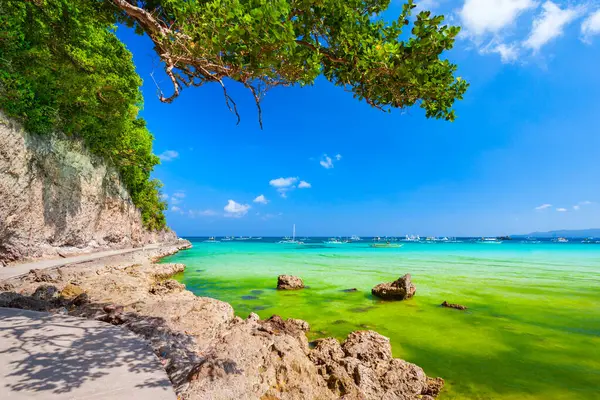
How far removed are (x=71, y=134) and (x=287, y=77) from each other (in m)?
22.1

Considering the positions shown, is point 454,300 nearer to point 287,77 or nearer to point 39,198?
point 287,77

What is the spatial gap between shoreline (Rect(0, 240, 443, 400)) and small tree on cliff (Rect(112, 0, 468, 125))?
14.0 ft

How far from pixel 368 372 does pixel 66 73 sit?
20.1m

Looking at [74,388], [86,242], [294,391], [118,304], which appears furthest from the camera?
[86,242]

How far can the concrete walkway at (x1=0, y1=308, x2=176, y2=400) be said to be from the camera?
127 inches

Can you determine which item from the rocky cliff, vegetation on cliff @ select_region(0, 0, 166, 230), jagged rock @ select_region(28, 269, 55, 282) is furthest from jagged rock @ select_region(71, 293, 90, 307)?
the rocky cliff

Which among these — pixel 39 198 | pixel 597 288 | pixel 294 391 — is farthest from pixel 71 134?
pixel 597 288

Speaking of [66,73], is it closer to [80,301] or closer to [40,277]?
[40,277]

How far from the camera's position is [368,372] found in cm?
494

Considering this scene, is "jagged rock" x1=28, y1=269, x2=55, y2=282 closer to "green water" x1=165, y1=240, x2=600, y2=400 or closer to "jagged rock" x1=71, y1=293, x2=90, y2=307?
"jagged rock" x1=71, y1=293, x2=90, y2=307

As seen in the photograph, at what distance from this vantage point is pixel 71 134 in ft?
64.1

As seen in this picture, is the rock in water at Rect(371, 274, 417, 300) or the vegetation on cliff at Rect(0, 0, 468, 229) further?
the rock in water at Rect(371, 274, 417, 300)

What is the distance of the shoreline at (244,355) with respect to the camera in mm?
4086

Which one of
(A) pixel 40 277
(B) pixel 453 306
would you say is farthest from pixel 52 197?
(B) pixel 453 306
